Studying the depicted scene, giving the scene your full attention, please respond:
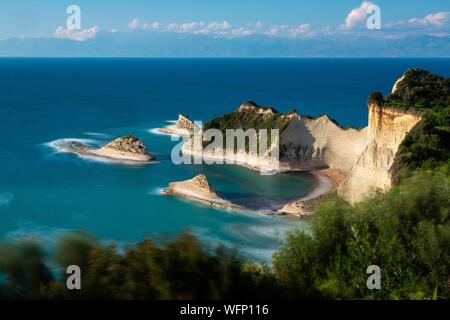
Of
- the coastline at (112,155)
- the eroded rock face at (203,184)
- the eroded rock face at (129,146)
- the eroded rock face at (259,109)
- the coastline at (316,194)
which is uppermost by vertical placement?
the eroded rock face at (259,109)

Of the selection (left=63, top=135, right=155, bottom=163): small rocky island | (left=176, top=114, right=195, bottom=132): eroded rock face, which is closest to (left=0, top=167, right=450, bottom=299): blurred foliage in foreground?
(left=63, top=135, right=155, bottom=163): small rocky island

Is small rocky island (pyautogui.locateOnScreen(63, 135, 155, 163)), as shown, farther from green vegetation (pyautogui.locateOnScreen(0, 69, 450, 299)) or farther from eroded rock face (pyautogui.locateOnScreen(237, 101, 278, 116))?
green vegetation (pyautogui.locateOnScreen(0, 69, 450, 299))

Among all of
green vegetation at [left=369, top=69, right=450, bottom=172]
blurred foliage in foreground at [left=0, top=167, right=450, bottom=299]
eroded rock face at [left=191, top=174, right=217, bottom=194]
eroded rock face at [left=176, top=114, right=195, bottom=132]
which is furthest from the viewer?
eroded rock face at [left=176, top=114, right=195, bottom=132]

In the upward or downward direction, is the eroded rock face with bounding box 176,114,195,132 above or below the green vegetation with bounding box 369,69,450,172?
below

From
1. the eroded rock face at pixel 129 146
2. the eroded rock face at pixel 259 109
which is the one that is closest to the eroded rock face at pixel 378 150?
the eroded rock face at pixel 259 109

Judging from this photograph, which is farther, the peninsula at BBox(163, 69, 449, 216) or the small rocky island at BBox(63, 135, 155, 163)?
the small rocky island at BBox(63, 135, 155, 163)

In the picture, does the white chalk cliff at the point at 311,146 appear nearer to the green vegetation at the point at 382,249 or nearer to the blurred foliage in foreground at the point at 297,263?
the green vegetation at the point at 382,249

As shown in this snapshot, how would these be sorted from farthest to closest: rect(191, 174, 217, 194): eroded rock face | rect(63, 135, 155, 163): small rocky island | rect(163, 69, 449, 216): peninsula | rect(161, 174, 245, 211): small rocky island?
rect(63, 135, 155, 163): small rocky island < rect(191, 174, 217, 194): eroded rock face < rect(161, 174, 245, 211): small rocky island < rect(163, 69, 449, 216): peninsula

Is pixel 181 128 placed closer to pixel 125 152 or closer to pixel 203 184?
pixel 125 152
